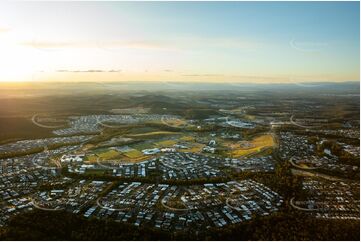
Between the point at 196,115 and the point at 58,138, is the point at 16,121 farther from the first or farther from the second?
the point at 196,115

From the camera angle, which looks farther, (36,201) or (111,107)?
(111,107)

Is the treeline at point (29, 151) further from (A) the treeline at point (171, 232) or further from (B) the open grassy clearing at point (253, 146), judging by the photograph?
(B) the open grassy clearing at point (253, 146)

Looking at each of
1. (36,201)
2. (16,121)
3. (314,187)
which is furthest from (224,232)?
(16,121)

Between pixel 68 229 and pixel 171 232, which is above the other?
pixel 171 232

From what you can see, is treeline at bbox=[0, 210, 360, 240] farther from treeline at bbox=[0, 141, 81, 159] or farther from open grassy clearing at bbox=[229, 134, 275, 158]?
treeline at bbox=[0, 141, 81, 159]

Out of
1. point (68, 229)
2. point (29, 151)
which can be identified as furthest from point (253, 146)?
point (68, 229)

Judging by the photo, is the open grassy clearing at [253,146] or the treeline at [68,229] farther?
the open grassy clearing at [253,146]

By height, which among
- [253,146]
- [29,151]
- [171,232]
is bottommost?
[29,151]

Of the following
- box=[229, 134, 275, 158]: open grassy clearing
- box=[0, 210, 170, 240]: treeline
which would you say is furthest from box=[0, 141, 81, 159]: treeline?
box=[229, 134, 275, 158]: open grassy clearing

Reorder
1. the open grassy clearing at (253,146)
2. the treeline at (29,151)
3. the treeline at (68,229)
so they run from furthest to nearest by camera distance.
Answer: the open grassy clearing at (253,146), the treeline at (29,151), the treeline at (68,229)

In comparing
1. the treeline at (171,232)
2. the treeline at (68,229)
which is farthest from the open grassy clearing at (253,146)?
the treeline at (68,229)

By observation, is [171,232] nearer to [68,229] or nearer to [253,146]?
[68,229]
